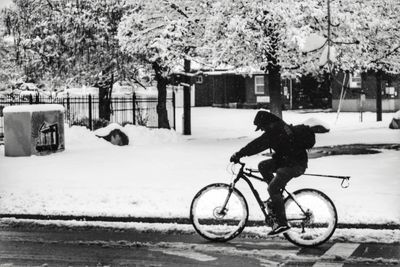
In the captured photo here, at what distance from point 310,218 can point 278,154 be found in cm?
82

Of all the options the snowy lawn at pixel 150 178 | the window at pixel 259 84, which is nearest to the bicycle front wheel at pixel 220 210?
the snowy lawn at pixel 150 178

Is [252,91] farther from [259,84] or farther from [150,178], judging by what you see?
[150,178]

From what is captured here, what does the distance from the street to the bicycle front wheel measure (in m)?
0.15

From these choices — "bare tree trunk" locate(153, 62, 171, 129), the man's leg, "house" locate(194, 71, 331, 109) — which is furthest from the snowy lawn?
"house" locate(194, 71, 331, 109)

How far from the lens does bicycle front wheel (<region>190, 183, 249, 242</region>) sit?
8.00 meters

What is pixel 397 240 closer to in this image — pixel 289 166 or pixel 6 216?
pixel 289 166

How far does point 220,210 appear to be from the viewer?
8000 millimetres

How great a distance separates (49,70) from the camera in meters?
29.6

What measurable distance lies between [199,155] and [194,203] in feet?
36.8

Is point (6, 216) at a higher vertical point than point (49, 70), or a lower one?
lower

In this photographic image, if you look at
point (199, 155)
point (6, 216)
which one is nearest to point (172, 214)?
point (6, 216)

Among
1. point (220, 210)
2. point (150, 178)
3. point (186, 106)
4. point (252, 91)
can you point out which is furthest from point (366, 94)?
point (220, 210)

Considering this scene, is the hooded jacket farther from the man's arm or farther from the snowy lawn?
the snowy lawn

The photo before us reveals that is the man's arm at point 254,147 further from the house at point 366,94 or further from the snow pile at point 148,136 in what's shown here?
the house at point 366,94
